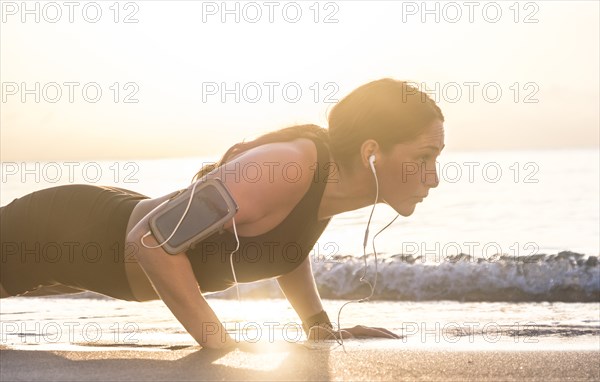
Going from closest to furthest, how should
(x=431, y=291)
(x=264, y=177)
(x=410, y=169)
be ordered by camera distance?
(x=264, y=177), (x=410, y=169), (x=431, y=291)

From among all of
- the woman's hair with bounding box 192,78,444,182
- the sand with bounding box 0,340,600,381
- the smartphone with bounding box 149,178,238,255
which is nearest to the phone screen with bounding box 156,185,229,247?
the smartphone with bounding box 149,178,238,255

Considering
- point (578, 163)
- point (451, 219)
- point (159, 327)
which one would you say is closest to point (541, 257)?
point (159, 327)

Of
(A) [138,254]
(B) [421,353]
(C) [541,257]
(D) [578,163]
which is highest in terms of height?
(A) [138,254]

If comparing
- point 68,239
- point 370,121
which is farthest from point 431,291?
point 370,121

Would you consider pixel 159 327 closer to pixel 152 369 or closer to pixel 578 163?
pixel 152 369

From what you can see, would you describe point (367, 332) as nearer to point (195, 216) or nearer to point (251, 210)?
point (251, 210)

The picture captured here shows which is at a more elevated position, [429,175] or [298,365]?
[429,175]

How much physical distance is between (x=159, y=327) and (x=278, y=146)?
3.43 m

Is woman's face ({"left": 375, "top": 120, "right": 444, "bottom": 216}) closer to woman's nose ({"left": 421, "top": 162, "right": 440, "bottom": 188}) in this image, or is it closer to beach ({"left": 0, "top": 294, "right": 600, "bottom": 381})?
woman's nose ({"left": 421, "top": 162, "right": 440, "bottom": 188})

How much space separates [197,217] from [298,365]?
2.19ft

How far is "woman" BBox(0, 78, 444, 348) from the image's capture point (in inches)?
128

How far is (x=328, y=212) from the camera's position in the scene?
3646 mm

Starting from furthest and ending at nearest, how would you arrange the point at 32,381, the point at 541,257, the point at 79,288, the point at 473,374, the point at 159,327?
the point at 541,257
the point at 159,327
the point at 79,288
the point at 473,374
the point at 32,381

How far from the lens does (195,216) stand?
126 inches
